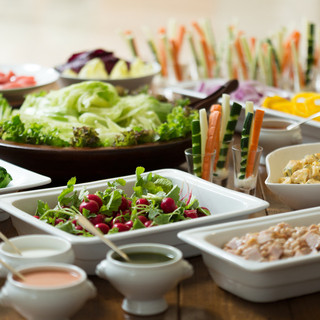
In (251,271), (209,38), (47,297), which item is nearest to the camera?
(47,297)

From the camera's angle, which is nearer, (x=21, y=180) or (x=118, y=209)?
(x=118, y=209)

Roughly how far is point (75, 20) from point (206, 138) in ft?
34.7

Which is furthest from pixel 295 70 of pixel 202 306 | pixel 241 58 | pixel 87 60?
pixel 202 306

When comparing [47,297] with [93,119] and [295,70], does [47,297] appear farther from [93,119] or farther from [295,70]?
[295,70]

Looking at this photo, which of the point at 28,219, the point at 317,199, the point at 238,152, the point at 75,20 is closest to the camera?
the point at 28,219

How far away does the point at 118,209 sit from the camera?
5.96ft

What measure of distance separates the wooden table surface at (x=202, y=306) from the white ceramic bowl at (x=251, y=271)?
19 millimetres

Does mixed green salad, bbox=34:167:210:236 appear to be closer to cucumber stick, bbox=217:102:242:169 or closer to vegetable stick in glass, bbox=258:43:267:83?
cucumber stick, bbox=217:102:242:169

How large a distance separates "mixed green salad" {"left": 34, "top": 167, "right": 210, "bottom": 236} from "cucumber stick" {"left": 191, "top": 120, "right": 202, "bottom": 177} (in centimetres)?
22

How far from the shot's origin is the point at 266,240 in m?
1.51

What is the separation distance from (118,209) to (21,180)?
37cm

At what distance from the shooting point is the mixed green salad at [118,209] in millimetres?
1694

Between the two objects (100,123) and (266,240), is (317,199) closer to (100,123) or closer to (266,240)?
(266,240)

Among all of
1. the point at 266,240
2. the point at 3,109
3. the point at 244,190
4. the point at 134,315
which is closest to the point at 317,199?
the point at 244,190
